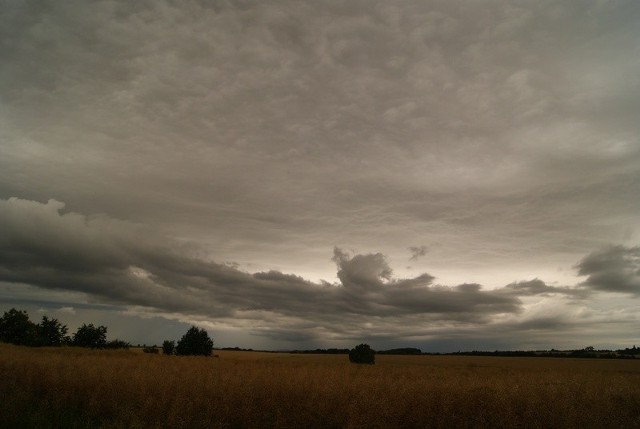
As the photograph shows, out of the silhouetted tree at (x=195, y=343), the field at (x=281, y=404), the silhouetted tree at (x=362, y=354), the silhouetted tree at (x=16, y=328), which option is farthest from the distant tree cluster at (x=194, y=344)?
the field at (x=281, y=404)

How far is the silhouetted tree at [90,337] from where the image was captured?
8306cm

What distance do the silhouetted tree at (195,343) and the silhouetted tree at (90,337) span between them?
27.7 m

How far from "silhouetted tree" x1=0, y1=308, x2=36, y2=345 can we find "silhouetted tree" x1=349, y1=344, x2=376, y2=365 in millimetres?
60704

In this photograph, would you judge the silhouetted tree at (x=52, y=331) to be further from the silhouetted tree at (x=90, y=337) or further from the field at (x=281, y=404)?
the field at (x=281, y=404)

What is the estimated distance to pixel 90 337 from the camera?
274ft

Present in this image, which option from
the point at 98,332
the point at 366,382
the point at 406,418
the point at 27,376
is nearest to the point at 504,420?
the point at 406,418

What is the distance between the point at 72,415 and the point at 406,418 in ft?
31.9

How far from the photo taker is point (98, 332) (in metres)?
85.3

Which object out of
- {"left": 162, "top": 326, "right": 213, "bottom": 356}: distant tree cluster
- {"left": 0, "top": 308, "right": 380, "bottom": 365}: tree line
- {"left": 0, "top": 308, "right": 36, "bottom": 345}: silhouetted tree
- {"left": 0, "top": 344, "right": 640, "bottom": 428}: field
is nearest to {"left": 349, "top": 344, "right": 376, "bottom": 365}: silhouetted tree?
{"left": 0, "top": 308, "right": 380, "bottom": 365}: tree line

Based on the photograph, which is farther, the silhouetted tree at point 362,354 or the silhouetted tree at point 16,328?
the silhouetted tree at point 16,328

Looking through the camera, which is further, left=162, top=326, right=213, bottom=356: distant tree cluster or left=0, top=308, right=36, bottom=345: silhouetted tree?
left=0, top=308, right=36, bottom=345: silhouetted tree

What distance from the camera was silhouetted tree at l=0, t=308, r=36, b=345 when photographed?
8062cm

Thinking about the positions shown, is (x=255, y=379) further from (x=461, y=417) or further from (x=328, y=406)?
(x=461, y=417)

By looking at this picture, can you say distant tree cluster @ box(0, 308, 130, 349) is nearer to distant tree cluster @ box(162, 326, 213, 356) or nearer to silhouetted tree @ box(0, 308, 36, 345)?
silhouetted tree @ box(0, 308, 36, 345)
